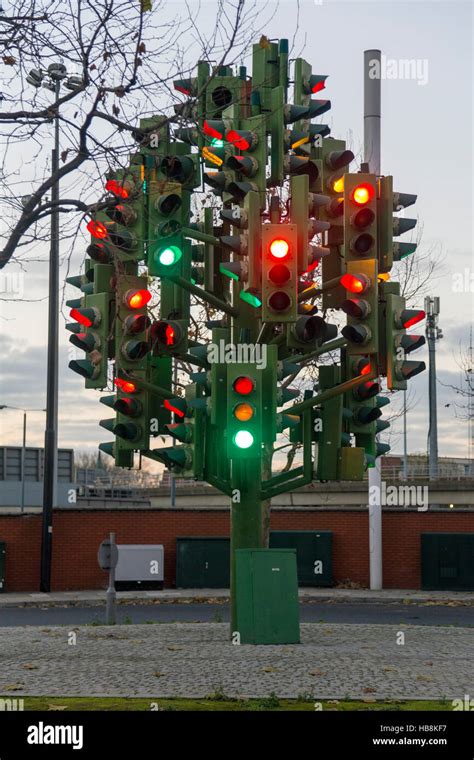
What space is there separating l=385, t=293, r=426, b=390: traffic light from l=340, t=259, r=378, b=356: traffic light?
1.27m

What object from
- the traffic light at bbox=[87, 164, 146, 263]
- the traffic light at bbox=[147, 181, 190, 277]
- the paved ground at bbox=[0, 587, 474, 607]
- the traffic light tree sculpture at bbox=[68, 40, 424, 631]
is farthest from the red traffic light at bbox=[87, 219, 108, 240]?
the paved ground at bbox=[0, 587, 474, 607]

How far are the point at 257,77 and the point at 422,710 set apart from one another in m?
9.65

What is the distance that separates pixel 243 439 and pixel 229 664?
8.40ft

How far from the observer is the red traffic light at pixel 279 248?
38.3 feet

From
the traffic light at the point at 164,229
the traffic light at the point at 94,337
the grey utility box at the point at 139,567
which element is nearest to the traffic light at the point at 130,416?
the traffic light at the point at 94,337

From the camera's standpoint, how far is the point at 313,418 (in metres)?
15.8

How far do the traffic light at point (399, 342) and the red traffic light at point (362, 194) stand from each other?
190cm

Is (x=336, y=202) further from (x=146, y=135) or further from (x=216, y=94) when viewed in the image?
(x=146, y=135)

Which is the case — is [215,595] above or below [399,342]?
below

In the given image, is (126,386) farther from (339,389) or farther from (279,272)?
(279,272)

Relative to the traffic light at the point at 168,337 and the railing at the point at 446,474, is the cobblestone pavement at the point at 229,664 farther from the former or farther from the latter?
the railing at the point at 446,474

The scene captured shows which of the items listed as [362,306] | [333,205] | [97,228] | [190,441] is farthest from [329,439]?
[97,228]

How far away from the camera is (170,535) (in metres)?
32.4

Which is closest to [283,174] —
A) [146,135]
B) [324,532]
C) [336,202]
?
[336,202]
